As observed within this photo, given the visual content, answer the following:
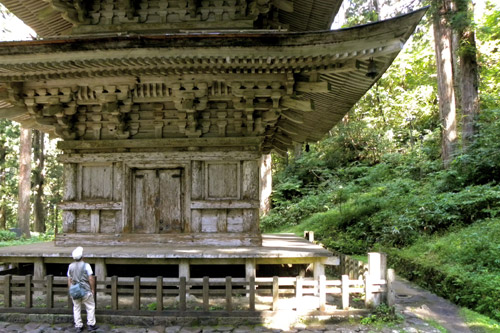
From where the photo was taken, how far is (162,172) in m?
8.79

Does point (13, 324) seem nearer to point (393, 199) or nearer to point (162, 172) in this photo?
point (162, 172)

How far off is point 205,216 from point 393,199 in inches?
361

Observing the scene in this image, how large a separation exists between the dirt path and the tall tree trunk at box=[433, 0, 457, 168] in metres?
8.91

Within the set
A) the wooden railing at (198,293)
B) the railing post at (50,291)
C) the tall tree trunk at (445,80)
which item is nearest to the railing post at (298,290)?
the wooden railing at (198,293)

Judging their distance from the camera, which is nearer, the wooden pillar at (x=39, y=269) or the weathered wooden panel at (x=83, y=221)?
the wooden pillar at (x=39, y=269)

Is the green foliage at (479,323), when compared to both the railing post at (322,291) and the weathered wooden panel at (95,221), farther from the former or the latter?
the weathered wooden panel at (95,221)

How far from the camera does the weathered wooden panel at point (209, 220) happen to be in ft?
27.7

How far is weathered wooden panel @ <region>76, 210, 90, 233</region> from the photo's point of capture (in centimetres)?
870

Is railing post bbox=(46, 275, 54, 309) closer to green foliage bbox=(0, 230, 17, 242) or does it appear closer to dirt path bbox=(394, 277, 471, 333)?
dirt path bbox=(394, 277, 471, 333)

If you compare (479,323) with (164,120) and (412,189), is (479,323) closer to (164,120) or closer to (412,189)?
(164,120)

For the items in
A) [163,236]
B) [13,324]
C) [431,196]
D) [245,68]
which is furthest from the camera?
[431,196]

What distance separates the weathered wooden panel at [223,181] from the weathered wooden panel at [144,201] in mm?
1361

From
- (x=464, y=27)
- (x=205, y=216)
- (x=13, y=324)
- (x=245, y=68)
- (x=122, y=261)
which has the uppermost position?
(x=464, y=27)

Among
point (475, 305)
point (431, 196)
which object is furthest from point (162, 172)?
point (431, 196)
